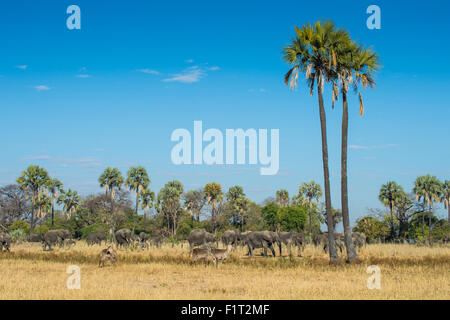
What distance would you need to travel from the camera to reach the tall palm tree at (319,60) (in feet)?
82.7

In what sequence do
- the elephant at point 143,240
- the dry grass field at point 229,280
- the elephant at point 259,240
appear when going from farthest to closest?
the elephant at point 143,240 < the elephant at point 259,240 < the dry grass field at point 229,280

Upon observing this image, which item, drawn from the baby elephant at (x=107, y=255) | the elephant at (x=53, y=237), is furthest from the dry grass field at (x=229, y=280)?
the elephant at (x=53, y=237)

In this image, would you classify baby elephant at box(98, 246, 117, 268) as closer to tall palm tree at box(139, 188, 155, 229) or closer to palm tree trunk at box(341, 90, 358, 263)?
palm tree trunk at box(341, 90, 358, 263)

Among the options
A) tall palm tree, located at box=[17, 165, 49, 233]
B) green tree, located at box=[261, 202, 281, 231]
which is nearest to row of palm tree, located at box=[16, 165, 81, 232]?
tall palm tree, located at box=[17, 165, 49, 233]

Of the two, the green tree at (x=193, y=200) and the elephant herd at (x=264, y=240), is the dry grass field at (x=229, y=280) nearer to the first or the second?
the elephant herd at (x=264, y=240)

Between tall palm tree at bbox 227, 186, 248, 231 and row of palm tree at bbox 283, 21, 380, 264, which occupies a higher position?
row of palm tree at bbox 283, 21, 380, 264

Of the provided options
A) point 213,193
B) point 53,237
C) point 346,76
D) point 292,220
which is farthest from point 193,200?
point 346,76

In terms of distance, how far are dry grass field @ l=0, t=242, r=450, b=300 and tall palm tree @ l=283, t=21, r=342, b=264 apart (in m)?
4.84

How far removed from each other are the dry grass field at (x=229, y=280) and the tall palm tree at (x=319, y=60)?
15.9ft

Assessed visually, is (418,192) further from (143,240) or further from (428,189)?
(143,240)

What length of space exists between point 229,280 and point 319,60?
14607mm

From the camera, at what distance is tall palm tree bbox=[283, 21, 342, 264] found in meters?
25.2

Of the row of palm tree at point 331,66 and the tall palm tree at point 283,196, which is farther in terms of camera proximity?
the tall palm tree at point 283,196
